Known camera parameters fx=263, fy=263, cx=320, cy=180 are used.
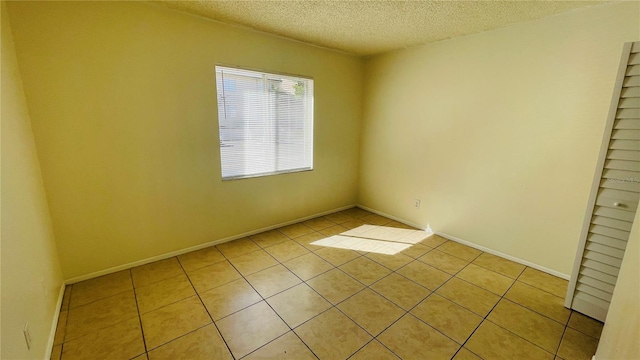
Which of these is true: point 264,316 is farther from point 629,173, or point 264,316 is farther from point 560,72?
point 560,72

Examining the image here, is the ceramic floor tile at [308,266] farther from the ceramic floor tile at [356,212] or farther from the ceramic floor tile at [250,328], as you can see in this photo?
the ceramic floor tile at [356,212]

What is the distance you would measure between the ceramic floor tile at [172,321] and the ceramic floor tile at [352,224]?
206cm

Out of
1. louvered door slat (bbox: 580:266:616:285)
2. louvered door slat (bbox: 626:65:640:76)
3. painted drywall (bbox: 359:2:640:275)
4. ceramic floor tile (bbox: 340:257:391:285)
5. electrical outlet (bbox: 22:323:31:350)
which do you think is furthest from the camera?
ceramic floor tile (bbox: 340:257:391:285)

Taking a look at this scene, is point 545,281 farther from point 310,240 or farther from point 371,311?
point 310,240

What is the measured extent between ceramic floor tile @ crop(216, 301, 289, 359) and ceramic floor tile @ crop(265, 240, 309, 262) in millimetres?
773

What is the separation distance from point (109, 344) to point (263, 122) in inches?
→ 92.0

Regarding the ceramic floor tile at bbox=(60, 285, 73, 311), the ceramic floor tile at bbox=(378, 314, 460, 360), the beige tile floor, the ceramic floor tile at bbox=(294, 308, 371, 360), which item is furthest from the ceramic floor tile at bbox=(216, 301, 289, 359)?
the ceramic floor tile at bbox=(60, 285, 73, 311)

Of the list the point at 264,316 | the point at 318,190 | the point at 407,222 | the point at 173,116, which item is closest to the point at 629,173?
the point at 407,222

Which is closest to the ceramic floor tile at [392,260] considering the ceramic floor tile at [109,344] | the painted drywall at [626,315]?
the painted drywall at [626,315]

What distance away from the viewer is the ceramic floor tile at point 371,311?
1.84 meters

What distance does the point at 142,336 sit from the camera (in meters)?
1.71

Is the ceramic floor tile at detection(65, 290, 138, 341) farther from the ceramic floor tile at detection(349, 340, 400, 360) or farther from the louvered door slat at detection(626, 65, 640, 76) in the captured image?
the louvered door slat at detection(626, 65, 640, 76)

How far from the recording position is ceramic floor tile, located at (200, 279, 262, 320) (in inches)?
77.2

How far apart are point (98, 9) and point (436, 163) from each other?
11.6ft
